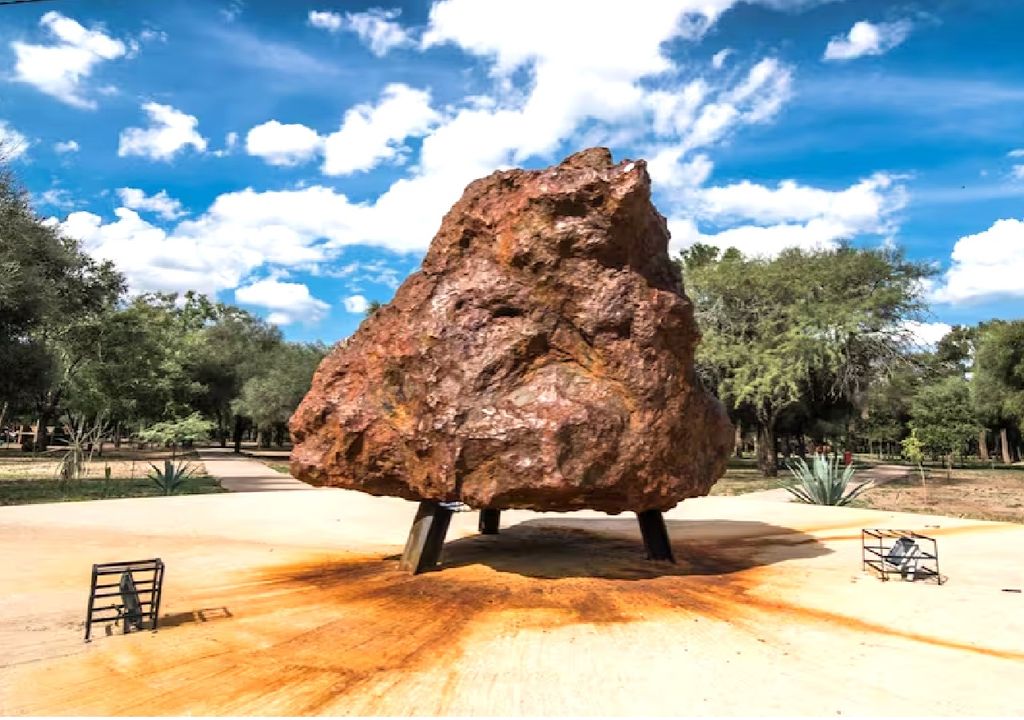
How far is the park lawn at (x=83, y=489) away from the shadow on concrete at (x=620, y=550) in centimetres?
1161

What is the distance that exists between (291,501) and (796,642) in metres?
12.8

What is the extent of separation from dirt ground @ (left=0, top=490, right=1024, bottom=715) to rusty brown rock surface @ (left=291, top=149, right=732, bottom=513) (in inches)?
47.7

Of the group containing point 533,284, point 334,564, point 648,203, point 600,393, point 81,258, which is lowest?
point 334,564

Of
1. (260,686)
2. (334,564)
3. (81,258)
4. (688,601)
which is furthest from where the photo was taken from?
(81,258)

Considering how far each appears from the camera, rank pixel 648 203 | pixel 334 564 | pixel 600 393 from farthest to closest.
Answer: pixel 334 564 < pixel 648 203 < pixel 600 393

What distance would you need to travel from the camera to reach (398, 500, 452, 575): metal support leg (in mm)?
8328

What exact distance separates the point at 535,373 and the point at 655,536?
3102 millimetres

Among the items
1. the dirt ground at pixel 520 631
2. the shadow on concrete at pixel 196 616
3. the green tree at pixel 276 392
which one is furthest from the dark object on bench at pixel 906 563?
the green tree at pixel 276 392

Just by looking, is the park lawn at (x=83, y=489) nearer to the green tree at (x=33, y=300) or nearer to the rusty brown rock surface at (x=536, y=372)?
the green tree at (x=33, y=300)

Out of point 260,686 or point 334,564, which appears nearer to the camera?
point 260,686

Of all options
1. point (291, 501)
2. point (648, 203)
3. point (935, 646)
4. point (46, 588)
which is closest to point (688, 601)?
point (935, 646)

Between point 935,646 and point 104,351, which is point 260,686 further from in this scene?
point 104,351

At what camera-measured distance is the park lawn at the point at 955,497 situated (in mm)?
16981

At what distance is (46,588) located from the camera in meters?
7.51
